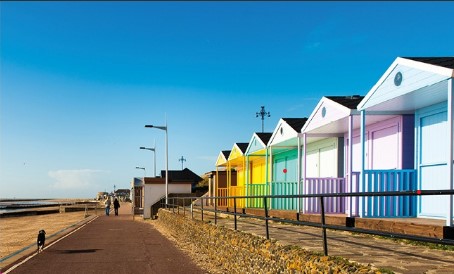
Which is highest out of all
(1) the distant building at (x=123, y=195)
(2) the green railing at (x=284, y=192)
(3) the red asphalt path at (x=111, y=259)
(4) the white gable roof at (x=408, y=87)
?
(4) the white gable roof at (x=408, y=87)

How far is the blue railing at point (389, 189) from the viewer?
11.7 meters

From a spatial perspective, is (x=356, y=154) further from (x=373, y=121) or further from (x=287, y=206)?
(x=287, y=206)

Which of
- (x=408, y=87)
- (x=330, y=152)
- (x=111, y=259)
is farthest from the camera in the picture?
(x=330, y=152)

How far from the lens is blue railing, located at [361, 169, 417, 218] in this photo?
1170cm

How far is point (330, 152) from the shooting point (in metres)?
18.7

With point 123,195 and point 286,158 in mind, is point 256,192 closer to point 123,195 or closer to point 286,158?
point 286,158

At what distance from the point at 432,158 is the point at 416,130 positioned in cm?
110

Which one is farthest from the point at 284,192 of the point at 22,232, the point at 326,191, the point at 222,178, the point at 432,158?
the point at 22,232

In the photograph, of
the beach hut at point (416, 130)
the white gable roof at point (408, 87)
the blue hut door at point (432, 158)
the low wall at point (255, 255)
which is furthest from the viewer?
the blue hut door at point (432, 158)

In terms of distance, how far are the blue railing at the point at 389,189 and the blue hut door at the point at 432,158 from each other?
0.30m

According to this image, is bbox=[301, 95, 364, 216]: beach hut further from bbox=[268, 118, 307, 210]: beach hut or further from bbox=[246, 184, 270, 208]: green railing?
bbox=[246, 184, 270, 208]: green railing

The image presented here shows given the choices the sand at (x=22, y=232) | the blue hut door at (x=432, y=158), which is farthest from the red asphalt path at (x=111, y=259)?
the blue hut door at (x=432, y=158)

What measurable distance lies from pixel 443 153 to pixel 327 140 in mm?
7850

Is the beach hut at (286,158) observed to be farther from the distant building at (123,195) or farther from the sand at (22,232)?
the distant building at (123,195)
